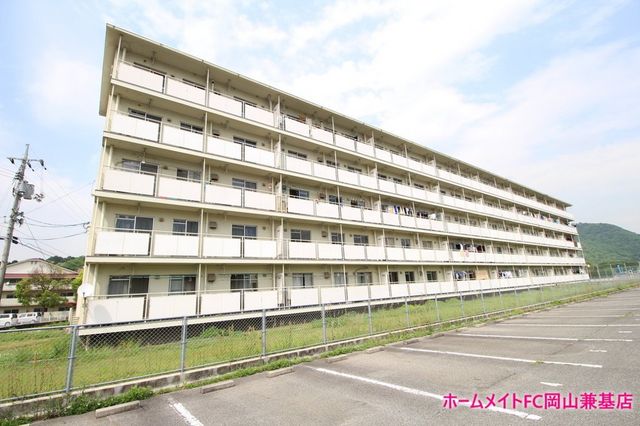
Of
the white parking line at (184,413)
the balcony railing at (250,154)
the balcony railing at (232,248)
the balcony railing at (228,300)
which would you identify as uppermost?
the balcony railing at (250,154)

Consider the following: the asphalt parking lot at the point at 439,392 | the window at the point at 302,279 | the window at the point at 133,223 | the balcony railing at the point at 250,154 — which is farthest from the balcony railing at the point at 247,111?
the asphalt parking lot at the point at 439,392

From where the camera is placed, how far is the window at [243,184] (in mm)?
15898

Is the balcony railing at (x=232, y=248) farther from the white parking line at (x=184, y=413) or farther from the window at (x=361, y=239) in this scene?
the white parking line at (x=184, y=413)

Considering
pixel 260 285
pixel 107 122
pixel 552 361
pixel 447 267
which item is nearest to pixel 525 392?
pixel 552 361

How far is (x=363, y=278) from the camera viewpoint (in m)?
19.4

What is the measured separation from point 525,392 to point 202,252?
11.6 metres

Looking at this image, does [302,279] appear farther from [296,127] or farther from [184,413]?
[184,413]

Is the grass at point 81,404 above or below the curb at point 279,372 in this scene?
above

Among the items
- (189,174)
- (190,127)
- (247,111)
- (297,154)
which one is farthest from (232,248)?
(297,154)

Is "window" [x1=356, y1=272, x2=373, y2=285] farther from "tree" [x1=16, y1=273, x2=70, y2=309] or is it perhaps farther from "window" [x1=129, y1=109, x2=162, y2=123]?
"tree" [x1=16, y1=273, x2=70, y2=309]

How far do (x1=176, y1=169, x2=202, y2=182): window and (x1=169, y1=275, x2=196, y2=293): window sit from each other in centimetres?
460

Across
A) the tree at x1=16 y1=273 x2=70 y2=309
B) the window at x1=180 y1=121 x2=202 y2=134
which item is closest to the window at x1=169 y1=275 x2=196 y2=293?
the window at x1=180 y1=121 x2=202 y2=134

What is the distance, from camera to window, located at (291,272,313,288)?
16.4 meters

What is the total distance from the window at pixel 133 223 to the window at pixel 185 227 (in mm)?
1002
